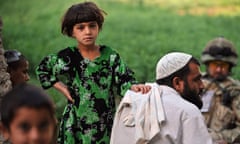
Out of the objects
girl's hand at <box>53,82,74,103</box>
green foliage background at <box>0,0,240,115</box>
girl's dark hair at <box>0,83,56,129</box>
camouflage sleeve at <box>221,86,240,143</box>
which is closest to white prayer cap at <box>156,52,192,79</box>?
girl's hand at <box>53,82,74,103</box>

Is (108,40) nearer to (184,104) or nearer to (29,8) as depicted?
(29,8)

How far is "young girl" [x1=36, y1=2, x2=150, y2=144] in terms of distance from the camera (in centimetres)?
578

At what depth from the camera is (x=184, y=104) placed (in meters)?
5.15

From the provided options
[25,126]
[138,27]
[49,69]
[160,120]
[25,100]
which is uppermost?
[25,100]

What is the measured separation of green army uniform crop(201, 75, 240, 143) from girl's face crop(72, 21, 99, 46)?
9.19 ft

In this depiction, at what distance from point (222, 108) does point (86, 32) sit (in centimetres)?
301

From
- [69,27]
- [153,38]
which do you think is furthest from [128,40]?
[69,27]

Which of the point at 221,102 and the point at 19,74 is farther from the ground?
the point at 19,74

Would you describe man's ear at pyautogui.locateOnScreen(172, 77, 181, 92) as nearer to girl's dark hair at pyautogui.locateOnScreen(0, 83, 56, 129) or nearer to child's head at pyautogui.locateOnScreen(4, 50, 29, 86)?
child's head at pyautogui.locateOnScreen(4, 50, 29, 86)

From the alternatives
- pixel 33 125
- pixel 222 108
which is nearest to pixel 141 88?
pixel 33 125

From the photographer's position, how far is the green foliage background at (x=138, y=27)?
1481cm

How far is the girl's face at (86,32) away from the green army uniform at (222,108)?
110 inches

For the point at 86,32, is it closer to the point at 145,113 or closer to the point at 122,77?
the point at 122,77

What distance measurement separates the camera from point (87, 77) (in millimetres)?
5785
